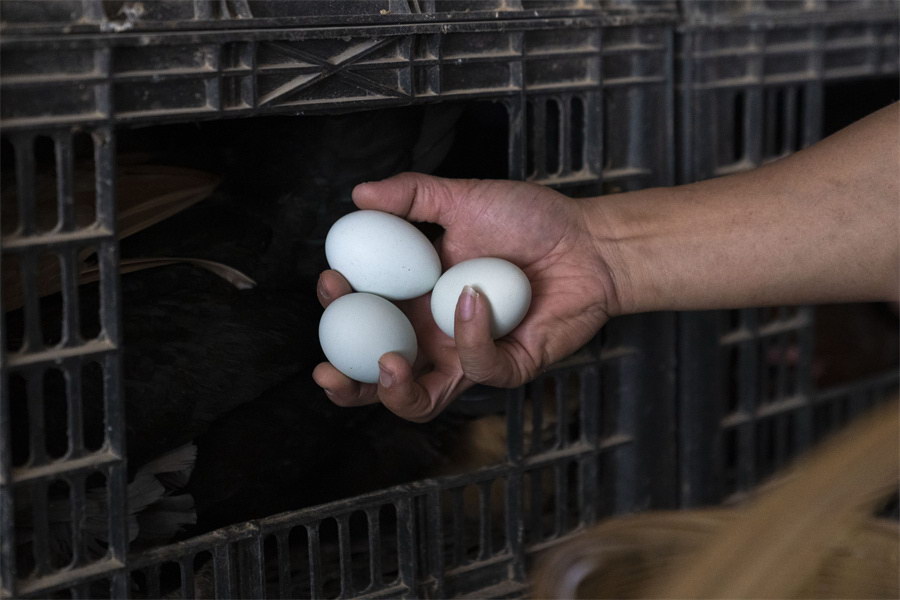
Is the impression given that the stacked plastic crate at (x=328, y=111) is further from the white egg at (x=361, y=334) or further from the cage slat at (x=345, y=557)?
the white egg at (x=361, y=334)

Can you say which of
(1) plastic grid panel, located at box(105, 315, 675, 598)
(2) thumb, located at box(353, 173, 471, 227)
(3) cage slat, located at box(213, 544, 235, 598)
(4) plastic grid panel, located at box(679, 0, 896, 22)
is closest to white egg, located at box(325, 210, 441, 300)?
(2) thumb, located at box(353, 173, 471, 227)

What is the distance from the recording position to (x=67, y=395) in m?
0.84

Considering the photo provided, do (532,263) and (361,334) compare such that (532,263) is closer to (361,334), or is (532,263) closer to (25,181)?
(361,334)

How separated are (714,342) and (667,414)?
0.11 m

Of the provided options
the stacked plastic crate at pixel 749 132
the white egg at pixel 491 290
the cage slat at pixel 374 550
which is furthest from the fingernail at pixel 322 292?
the stacked plastic crate at pixel 749 132

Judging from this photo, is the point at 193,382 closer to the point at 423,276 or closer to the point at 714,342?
the point at 423,276

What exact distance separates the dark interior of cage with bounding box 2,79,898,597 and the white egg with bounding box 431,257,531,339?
0.12 metres

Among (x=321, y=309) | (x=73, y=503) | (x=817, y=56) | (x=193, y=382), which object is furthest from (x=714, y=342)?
(x=73, y=503)

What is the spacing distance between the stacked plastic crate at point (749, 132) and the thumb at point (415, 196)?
31cm

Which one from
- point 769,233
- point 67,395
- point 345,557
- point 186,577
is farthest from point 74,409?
point 769,233

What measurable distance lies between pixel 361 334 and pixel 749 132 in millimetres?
591

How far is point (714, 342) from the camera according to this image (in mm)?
1258

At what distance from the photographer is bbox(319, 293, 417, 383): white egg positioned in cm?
96

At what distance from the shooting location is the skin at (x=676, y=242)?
1082 millimetres
